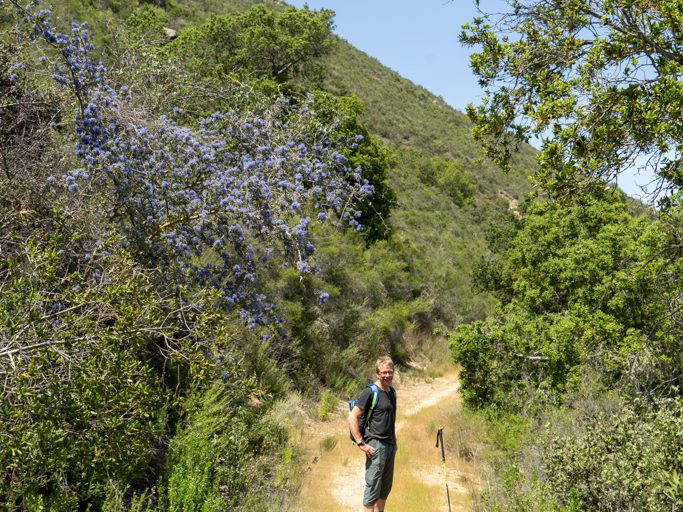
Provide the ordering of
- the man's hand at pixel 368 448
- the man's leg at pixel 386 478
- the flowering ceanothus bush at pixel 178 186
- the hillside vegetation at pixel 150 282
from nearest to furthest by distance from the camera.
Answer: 1. the hillside vegetation at pixel 150 282
2. the man's hand at pixel 368 448
3. the man's leg at pixel 386 478
4. the flowering ceanothus bush at pixel 178 186

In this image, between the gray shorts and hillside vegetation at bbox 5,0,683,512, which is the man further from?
hillside vegetation at bbox 5,0,683,512

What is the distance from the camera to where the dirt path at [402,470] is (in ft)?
24.5

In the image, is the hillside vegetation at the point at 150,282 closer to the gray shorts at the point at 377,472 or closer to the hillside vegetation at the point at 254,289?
the hillside vegetation at the point at 254,289

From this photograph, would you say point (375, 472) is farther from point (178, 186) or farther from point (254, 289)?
point (178, 186)

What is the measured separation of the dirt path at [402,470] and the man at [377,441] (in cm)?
181

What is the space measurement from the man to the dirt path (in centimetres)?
181

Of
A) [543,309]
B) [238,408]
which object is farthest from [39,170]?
[543,309]

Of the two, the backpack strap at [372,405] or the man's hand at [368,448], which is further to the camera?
the backpack strap at [372,405]

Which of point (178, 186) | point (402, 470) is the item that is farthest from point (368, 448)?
point (402, 470)

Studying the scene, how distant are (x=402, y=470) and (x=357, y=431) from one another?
4212 millimetres

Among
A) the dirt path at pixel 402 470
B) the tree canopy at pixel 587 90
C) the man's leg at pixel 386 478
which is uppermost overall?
the tree canopy at pixel 587 90

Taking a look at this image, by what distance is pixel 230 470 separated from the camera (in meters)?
6.39

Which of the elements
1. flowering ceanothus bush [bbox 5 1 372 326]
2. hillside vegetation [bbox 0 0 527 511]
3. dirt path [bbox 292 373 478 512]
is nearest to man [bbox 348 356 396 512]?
hillside vegetation [bbox 0 0 527 511]

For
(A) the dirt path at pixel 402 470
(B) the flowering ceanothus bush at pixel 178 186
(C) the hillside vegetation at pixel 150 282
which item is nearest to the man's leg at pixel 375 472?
(C) the hillside vegetation at pixel 150 282
